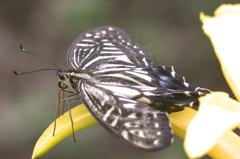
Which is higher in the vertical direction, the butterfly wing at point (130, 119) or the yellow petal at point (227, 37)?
the yellow petal at point (227, 37)

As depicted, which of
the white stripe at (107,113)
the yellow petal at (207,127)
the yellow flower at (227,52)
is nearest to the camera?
the yellow petal at (207,127)

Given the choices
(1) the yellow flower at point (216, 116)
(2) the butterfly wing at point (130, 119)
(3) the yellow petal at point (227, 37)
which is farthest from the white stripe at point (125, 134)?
(3) the yellow petal at point (227, 37)

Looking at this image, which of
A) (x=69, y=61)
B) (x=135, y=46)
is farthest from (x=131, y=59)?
(x=69, y=61)

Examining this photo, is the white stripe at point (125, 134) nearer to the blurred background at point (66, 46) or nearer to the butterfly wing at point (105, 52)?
the butterfly wing at point (105, 52)

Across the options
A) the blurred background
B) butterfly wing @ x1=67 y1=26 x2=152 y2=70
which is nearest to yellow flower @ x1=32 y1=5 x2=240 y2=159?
butterfly wing @ x1=67 y1=26 x2=152 y2=70

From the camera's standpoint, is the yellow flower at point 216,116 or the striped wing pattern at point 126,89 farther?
the striped wing pattern at point 126,89

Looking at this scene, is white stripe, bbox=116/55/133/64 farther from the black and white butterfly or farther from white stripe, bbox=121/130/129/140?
white stripe, bbox=121/130/129/140

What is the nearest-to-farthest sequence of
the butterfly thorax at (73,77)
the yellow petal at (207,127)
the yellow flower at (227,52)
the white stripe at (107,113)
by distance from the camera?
the yellow petal at (207,127) < the yellow flower at (227,52) < the white stripe at (107,113) < the butterfly thorax at (73,77)

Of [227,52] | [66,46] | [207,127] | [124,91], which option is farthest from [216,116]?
[66,46]

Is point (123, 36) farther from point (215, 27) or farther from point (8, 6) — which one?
point (8, 6)
